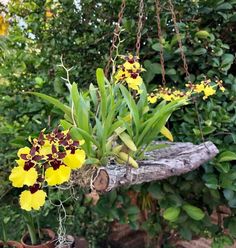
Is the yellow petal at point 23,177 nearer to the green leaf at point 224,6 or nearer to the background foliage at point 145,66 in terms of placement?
the background foliage at point 145,66

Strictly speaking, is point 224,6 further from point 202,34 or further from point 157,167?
point 157,167

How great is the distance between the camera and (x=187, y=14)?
61.7 inches

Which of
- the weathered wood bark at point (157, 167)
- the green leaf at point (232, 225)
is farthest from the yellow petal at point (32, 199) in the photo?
the green leaf at point (232, 225)

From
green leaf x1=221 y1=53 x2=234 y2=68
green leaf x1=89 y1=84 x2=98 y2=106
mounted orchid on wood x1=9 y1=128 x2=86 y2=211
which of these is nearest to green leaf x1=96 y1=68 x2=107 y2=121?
green leaf x1=89 y1=84 x2=98 y2=106

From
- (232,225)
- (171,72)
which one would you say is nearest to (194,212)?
(232,225)

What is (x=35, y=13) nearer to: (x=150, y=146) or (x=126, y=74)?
(x=126, y=74)

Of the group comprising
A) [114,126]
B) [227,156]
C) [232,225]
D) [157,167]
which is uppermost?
[114,126]

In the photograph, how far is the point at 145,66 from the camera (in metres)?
1.45

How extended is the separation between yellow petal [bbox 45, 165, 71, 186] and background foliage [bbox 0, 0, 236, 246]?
1.75ft

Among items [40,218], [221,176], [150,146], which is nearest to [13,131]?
[40,218]

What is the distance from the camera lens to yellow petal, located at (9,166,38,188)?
29.5 inches

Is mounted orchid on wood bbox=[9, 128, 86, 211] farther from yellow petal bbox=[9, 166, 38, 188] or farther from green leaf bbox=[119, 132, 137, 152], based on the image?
green leaf bbox=[119, 132, 137, 152]

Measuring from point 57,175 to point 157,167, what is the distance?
31cm

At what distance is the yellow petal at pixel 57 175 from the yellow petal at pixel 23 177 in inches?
1.1
